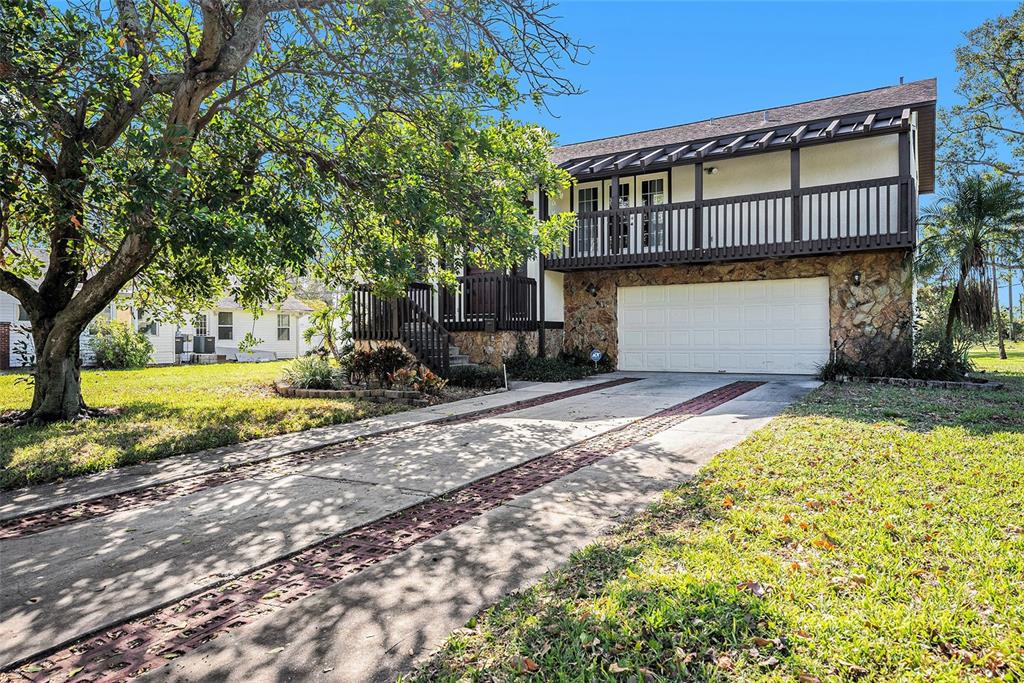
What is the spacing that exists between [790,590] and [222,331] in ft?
87.8

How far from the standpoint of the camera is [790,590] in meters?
2.68

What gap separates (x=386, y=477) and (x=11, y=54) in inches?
202

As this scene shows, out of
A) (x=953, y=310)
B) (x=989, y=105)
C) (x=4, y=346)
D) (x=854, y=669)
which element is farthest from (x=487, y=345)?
(x=989, y=105)

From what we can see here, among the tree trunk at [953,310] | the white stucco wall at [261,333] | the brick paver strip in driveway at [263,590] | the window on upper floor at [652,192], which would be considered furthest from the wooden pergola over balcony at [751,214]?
the white stucco wall at [261,333]

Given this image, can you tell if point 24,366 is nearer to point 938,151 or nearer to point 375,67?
point 375,67

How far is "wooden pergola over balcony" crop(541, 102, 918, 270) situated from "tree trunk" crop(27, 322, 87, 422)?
991 centimetres

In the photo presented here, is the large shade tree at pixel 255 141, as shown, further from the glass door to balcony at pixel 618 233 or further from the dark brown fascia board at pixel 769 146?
the glass door to balcony at pixel 618 233

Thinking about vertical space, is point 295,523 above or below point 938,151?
below

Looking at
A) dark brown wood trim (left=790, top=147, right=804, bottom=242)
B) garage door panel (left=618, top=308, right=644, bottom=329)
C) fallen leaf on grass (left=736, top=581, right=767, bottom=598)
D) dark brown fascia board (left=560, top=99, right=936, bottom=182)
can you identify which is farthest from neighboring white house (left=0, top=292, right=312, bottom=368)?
fallen leaf on grass (left=736, top=581, right=767, bottom=598)

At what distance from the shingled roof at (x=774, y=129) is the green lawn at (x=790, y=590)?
950 centimetres

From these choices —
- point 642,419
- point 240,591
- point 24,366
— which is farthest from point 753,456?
point 24,366

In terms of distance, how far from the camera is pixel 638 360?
1515 centimetres

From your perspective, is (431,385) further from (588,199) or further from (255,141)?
(588,199)

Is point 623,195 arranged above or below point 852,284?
above
